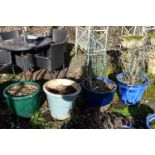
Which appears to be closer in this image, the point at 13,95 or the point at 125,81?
the point at 13,95

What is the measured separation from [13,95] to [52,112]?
0.71 m

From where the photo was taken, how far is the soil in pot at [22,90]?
418cm

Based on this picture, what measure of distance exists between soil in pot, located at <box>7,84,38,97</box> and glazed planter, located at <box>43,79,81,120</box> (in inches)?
12.3

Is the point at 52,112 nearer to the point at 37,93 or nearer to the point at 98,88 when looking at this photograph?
the point at 37,93

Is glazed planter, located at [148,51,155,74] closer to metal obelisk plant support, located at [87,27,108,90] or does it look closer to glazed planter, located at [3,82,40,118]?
metal obelisk plant support, located at [87,27,108,90]

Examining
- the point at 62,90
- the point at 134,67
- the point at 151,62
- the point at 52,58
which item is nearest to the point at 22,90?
the point at 62,90

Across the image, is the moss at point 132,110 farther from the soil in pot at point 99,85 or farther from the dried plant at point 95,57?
the dried plant at point 95,57

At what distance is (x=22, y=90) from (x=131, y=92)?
200cm

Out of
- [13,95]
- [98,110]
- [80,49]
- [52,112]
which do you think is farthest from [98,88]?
[80,49]

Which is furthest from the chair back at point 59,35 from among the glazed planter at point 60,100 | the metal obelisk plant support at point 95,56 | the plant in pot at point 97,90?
the glazed planter at point 60,100

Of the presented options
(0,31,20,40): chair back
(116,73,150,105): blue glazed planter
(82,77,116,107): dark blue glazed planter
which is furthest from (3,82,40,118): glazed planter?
(0,31,20,40): chair back
